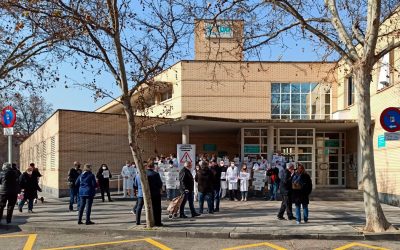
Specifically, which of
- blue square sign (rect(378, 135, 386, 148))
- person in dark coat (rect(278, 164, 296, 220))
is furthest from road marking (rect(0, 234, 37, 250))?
blue square sign (rect(378, 135, 386, 148))

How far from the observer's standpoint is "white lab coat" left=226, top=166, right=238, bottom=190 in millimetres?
20781

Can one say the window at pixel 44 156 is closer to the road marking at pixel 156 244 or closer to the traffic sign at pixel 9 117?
the traffic sign at pixel 9 117

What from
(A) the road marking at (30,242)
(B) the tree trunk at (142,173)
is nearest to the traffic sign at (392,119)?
(B) the tree trunk at (142,173)

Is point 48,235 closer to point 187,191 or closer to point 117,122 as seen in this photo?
point 187,191

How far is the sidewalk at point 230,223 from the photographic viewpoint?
1176cm

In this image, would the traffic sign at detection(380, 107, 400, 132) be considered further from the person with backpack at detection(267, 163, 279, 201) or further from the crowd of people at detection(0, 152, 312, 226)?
the person with backpack at detection(267, 163, 279, 201)

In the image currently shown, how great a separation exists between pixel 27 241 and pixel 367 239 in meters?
8.05

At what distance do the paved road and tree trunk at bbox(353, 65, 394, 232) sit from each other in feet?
2.71

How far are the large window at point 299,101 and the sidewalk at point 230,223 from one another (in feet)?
33.1

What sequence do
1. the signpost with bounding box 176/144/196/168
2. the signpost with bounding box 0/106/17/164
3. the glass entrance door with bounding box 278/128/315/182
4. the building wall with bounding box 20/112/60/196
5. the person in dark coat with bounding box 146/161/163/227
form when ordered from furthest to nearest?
the glass entrance door with bounding box 278/128/315/182, the building wall with bounding box 20/112/60/196, the signpost with bounding box 176/144/196/168, the signpost with bounding box 0/106/17/164, the person in dark coat with bounding box 146/161/163/227

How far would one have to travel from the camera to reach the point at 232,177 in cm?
2078

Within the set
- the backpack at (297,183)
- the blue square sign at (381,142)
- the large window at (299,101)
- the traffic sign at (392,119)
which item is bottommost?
the backpack at (297,183)

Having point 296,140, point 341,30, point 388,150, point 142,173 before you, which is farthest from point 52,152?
point 341,30

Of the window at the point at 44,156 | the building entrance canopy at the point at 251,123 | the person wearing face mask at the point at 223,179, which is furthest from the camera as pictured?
the window at the point at 44,156
